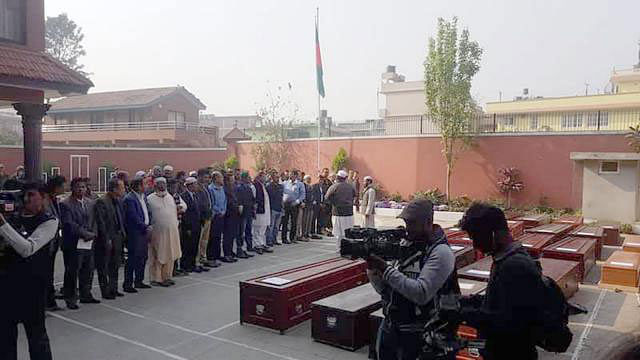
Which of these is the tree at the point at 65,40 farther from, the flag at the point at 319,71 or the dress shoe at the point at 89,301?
the dress shoe at the point at 89,301

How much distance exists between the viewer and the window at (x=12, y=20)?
9.93 meters

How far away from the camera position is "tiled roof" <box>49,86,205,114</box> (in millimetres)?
37800

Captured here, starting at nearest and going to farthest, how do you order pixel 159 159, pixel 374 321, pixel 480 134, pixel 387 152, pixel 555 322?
1. pixel 555 322
2. pixel 374 321
3. pixel 480 134
4. pixel 387 152
5. pixel 159 159

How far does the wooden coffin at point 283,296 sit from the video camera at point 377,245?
11.3 ft

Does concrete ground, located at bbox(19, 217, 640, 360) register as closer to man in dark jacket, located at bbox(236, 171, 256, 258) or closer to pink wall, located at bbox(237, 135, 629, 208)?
man in dark jacket, located at bbox(236, 171, 256, 258)

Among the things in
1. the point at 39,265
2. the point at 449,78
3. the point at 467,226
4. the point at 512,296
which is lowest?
the point at 39,265

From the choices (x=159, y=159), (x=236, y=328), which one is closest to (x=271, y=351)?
(x=236, y=328)

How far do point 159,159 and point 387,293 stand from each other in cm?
2800

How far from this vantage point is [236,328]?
21.8ft

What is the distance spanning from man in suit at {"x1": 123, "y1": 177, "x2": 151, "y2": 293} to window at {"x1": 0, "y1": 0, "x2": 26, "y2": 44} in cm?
454

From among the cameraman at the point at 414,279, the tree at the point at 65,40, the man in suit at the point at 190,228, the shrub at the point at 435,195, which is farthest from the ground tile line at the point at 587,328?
the tree at the point at 65,40

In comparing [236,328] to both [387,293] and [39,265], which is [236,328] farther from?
[387,293]

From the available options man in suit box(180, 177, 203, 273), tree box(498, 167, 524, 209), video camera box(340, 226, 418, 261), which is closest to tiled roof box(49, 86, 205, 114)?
tree box(498, 167, 524, 209)

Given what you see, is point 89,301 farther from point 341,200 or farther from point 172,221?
point 341,200
